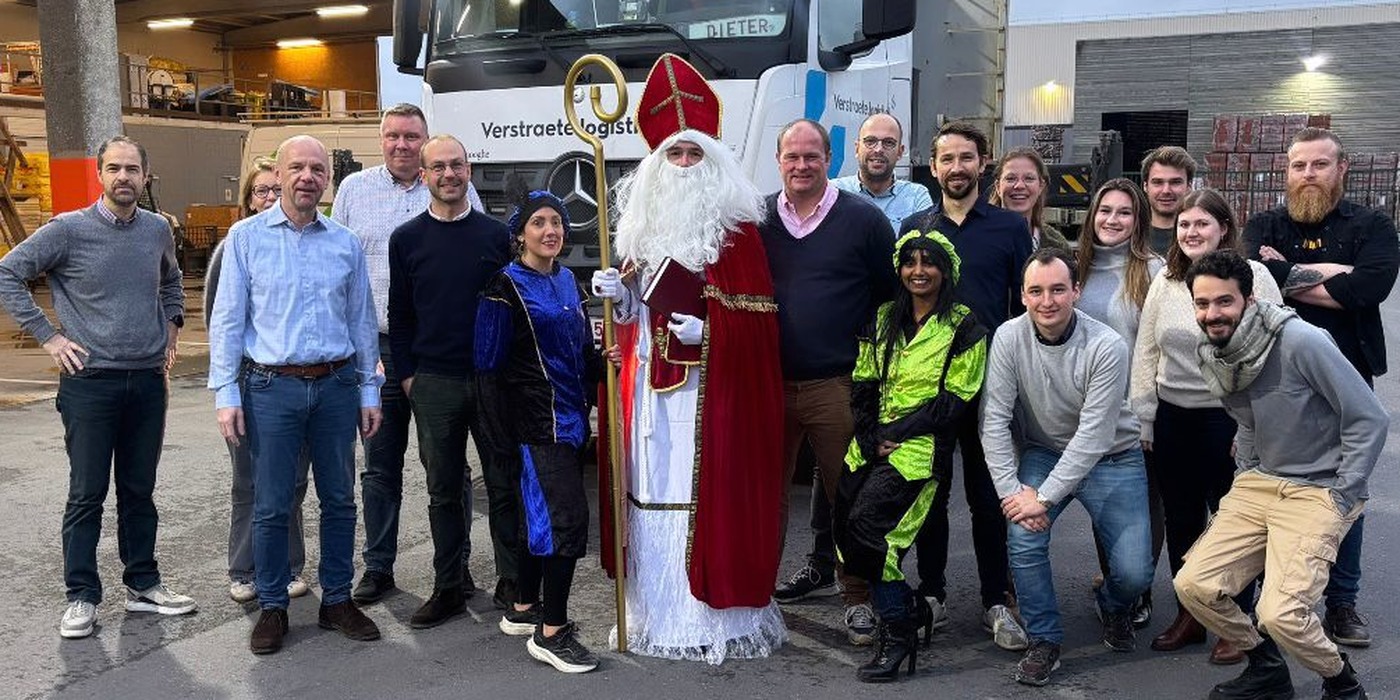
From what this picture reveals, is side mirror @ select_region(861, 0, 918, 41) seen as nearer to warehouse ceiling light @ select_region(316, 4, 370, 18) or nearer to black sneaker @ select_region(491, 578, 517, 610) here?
black sneaker @ select_region(491, 578, 517, 610)

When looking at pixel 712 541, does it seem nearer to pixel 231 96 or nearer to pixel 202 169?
pixel 202 169

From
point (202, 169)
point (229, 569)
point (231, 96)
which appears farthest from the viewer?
point (231, 96)

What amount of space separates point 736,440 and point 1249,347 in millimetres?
1687

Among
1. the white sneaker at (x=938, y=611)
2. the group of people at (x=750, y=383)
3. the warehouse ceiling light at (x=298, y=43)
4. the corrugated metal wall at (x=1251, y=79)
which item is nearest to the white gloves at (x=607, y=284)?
the group of people at (x=750, y=383)

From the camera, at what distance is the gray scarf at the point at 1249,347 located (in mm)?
3803

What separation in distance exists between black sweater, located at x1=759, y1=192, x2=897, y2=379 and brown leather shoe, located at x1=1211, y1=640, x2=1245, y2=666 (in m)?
1.63

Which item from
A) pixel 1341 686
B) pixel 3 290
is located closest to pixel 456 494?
pixel 3 290

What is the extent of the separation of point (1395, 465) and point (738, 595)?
17.0 feet

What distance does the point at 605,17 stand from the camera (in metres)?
6.99

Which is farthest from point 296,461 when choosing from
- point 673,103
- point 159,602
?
point 673,103

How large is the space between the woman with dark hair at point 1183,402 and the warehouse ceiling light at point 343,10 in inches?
1230

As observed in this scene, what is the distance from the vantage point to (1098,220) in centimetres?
473

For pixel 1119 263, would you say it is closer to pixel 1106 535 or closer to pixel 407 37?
pixel 1106 535

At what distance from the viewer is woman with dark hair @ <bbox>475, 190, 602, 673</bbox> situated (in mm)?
4352
